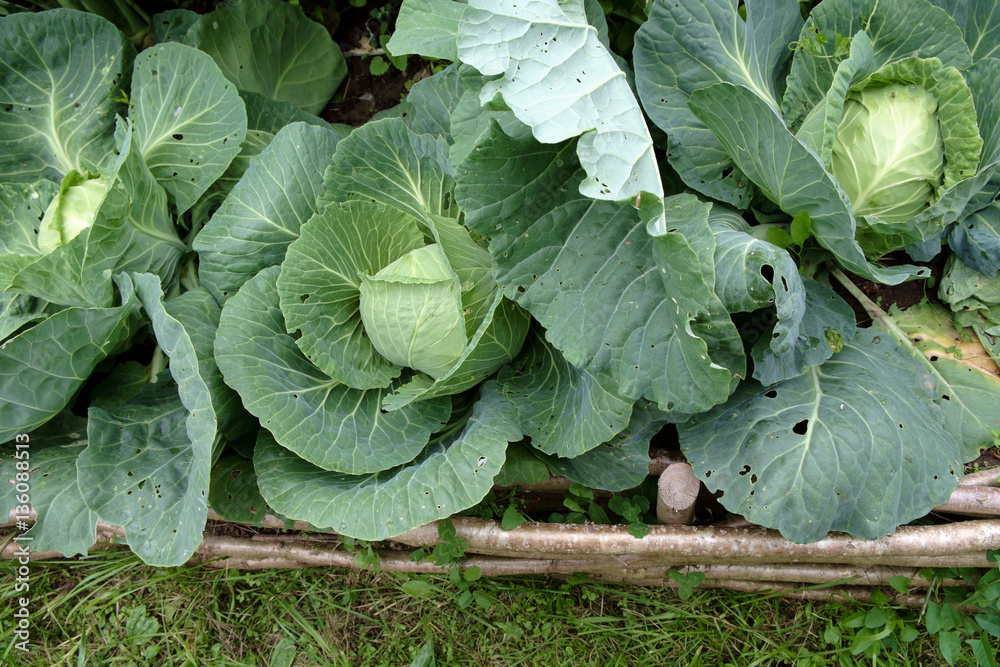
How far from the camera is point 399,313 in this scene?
2084mm

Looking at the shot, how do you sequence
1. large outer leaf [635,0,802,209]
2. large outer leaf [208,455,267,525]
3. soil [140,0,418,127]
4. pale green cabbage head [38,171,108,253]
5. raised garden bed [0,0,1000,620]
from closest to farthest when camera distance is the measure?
raised garden bed [0,0,1000,620] < large outer leaf [635,0,802,209] < pale green cabbage head [38,171,108,253] < large outer leaf [208,455,267,525] < soil [140,0,418,127]

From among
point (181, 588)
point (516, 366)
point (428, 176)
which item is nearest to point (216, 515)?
point (181, 588)

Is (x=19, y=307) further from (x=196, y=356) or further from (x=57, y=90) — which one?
(x=57, y=90)

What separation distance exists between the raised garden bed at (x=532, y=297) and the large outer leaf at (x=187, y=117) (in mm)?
12

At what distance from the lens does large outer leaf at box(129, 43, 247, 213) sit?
2.61 meters

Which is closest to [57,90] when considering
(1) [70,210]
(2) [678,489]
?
(1) [70,210]

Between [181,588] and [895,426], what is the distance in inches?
124

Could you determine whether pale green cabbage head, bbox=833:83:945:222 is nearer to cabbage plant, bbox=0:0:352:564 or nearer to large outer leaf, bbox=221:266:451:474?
large outer leaf, bbox=221:266:451:474

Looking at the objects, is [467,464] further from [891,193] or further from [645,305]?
[891,193]

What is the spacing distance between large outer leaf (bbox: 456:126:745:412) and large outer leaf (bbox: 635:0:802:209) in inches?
23.5

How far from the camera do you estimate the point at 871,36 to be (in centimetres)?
228

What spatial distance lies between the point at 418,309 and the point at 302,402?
0.55 metres

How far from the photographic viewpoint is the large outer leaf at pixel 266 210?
93.8 inches

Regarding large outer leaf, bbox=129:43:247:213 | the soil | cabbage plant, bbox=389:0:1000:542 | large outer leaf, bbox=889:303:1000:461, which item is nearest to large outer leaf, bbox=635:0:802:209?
cabbage plant, bbox=389:0:1000:542
